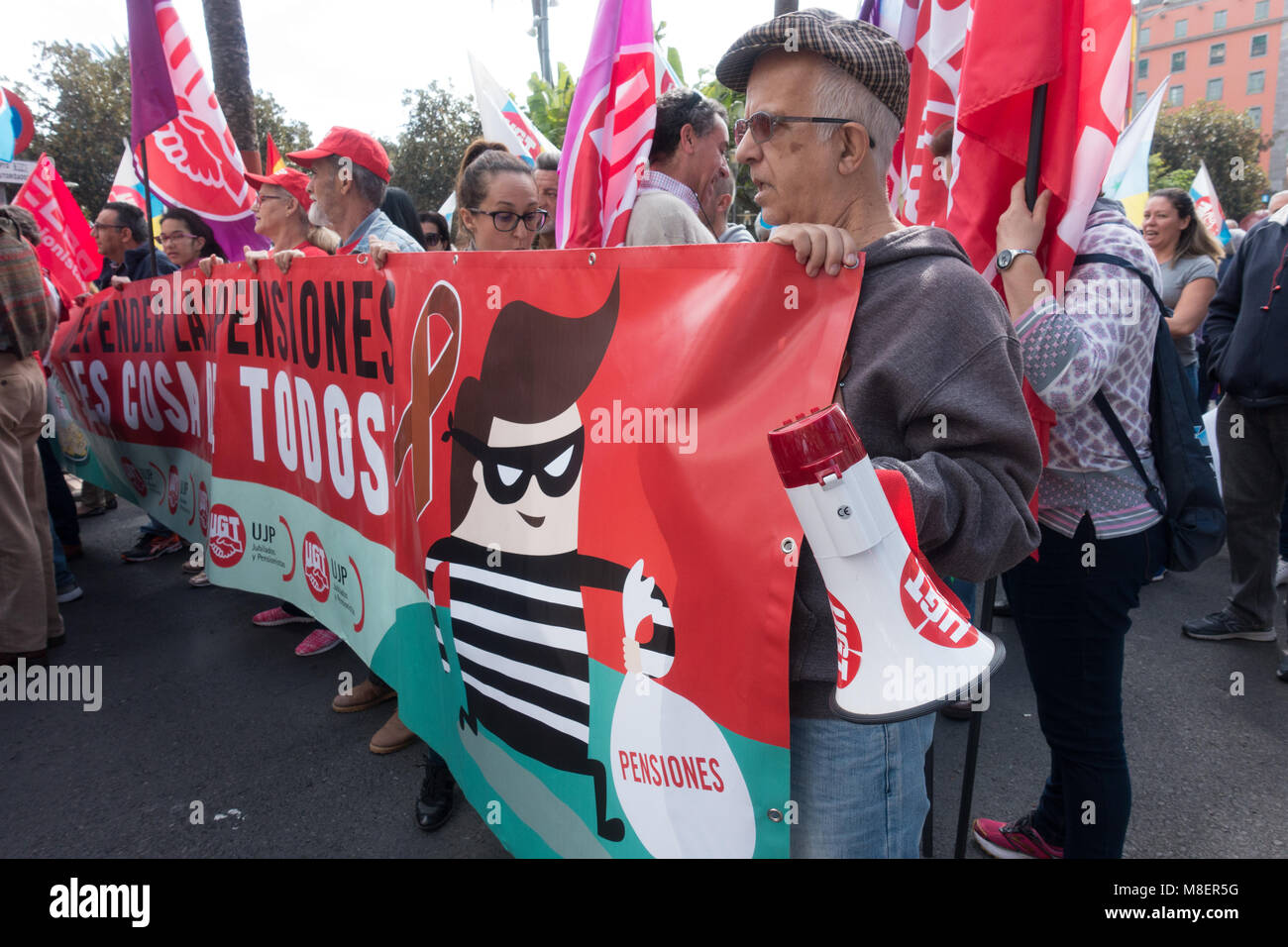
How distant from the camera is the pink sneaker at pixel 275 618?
4.41 m

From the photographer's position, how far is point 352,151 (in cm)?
339

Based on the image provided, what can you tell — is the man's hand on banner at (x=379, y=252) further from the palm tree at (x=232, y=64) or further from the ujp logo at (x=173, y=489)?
the palm tree at (x=232, y=64)

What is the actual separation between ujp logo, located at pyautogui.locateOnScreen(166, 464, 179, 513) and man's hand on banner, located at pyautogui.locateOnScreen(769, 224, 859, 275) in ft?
13.5

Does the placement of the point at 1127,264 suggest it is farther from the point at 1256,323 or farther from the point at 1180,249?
the point at 1180,249

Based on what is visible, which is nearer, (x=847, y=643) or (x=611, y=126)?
(x=847, y=643)

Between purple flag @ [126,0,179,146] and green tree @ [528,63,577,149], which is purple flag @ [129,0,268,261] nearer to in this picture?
purple flag @ [126,0,179,146]

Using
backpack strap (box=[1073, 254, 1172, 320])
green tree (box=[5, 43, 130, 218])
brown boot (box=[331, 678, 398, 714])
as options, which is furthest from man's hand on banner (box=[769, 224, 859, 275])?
green tree (box=[5, 43, 130, 218])

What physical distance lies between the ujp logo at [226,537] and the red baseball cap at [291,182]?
5.07ft

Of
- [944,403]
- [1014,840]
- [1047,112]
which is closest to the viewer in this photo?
[944,403]

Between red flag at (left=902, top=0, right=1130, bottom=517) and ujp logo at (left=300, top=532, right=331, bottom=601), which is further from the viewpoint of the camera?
ujp logo at (left=300, top=532, right=331, bottom=601)

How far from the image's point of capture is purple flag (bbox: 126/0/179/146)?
15.8 ft

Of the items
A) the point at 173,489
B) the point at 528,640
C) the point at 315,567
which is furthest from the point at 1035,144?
the point at 173,489

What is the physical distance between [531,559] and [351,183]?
222 cm
